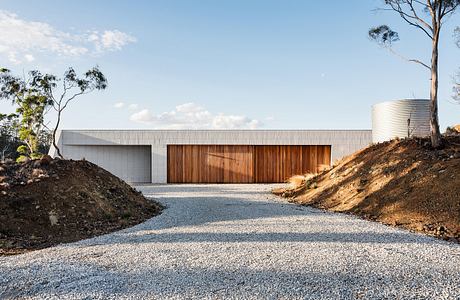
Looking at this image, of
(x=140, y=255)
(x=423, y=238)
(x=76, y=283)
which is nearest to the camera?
(x=76, y=283)

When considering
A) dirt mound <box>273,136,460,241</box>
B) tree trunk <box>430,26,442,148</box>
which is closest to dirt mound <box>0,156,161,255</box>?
dirt mound <box>273,136,460,241</box>

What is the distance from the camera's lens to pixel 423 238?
485 centimetres

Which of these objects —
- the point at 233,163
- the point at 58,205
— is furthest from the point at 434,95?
the point at 233,163

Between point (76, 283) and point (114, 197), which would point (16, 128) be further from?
point (76, 283)

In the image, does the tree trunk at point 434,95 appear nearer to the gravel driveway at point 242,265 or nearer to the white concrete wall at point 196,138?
the gravel driveway at point 242,265

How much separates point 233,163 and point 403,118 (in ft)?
29.4

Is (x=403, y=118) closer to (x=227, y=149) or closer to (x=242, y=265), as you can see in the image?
(x=227, y=149)

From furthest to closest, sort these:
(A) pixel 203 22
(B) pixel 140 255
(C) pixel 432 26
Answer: (A) pixel 203 22, (C) pixel 432 26, (B) pixel 140 255

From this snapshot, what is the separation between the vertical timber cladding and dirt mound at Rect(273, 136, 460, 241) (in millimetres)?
6673

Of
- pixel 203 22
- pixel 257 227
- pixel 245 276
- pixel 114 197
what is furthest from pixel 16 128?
pixel 245 276

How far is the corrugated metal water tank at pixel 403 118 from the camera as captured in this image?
35.0ft

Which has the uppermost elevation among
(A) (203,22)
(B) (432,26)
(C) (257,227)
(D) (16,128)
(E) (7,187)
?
A: (A) (203,22)

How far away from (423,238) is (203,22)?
910 cm

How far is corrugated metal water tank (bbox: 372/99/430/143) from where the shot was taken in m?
10.7
